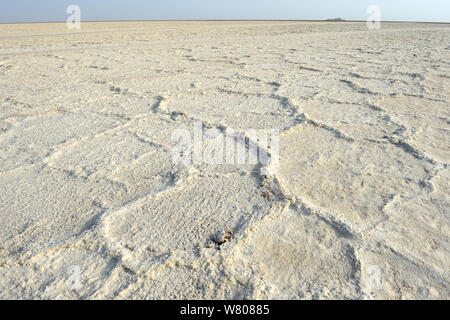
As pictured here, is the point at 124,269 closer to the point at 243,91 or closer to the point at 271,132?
the point at 271,132

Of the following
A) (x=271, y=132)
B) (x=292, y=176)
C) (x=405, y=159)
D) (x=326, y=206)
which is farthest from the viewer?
(x=271, y=132)

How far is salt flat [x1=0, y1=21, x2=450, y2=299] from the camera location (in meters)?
0.77

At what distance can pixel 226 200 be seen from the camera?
1068mm

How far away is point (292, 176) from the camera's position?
1.19 m

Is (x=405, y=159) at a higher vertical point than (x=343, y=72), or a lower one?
lower

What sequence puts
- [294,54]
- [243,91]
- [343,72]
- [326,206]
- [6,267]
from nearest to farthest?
[6,267] → [326,206] → [243,91] → [343,72] → [294,54]

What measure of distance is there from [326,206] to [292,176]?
0.66 ft

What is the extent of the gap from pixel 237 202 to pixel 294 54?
11.5 ft

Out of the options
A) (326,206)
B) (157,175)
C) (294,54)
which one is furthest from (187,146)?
(294,54)

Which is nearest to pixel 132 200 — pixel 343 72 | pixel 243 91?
pixel 243 91

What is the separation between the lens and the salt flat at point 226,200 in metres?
0.77

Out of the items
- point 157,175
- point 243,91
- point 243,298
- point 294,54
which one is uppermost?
point 294,54

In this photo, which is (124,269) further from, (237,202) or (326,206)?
(326,206)
